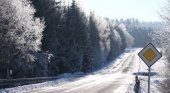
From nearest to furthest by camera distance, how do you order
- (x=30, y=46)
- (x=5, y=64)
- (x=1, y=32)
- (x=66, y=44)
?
(x=1, y=32) → (x=5, y=64) → (x=30, y=46) → (x=66, y=44)

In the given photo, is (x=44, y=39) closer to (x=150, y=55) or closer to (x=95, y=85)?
(x=95, y=85)

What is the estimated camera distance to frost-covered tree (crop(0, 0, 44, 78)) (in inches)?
1485

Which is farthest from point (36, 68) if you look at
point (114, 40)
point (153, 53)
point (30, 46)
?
point (114, 40)

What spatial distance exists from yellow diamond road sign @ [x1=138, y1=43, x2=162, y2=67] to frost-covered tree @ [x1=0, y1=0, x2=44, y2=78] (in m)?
26.2

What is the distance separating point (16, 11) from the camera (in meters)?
39.2

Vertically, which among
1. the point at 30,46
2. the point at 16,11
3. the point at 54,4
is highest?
the point at 54,4

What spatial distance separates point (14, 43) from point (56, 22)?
23942mm

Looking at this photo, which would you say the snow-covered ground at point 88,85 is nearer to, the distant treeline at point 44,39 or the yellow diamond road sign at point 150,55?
the distant treeline at point 44,39

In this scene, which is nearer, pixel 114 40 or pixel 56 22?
pixel 56 22

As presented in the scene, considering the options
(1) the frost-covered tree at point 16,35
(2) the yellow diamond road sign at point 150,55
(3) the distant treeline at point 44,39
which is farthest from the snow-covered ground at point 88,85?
(2) the yellow diamond road sign at point 150,55

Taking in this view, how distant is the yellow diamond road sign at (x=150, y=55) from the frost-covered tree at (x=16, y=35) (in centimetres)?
2622

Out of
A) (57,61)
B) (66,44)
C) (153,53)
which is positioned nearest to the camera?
(153,53)

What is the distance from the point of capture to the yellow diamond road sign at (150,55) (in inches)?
477

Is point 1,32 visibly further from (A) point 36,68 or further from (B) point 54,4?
(B) point 54,4
